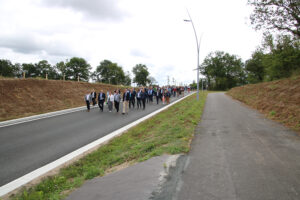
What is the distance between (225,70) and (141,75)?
68497 millimetres

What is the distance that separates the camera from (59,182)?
143 inches

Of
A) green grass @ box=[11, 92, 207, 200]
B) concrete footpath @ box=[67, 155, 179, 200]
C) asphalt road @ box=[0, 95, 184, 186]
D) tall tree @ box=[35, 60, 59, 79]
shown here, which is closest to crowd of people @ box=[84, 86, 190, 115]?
asphalt road @ box=[0, 95, 184, 186]

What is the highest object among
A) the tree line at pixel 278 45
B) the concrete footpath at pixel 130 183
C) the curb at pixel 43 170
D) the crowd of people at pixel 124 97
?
the tree line at pixel 278 45

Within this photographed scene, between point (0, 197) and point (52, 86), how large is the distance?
23456 millimetres

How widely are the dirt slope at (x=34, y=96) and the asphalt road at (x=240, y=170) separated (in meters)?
13.5

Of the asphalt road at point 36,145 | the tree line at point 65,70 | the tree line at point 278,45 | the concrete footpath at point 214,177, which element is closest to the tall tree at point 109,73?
the tree line at point 65,70

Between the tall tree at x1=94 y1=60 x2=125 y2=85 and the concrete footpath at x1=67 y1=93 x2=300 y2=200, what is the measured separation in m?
106

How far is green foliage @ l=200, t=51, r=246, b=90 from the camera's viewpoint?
8406 cm

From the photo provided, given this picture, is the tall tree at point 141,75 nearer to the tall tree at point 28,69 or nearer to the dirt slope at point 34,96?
the tall tree at point 28,69

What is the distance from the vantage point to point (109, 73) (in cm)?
11219

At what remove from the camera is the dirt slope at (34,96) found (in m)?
15.3

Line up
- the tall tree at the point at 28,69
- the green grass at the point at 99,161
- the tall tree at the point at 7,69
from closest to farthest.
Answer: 1. the green grass at the point at 99,161
2. the tall tree at the point at 7,69
3. the tall tree at the point at 28,69

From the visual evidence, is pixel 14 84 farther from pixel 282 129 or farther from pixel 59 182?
pixel 282 129

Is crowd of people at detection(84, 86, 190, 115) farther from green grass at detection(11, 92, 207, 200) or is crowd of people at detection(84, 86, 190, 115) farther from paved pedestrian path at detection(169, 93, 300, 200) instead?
paved pedestrian path at detection(169, 93, 300, 200)
